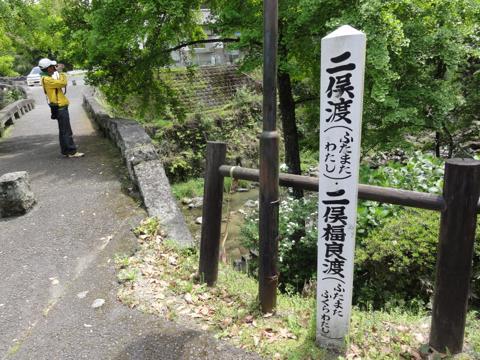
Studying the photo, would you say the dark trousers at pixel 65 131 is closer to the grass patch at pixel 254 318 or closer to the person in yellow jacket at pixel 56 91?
the person in yellow jacket at pixel 56 91

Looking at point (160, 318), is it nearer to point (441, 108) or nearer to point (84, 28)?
point (441, 108)

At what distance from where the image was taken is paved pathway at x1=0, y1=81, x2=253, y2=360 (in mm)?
2941

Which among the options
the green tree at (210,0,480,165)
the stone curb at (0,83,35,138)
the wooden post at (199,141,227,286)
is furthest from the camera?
the stone curb at (0,83,35,138)

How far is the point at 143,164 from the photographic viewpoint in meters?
6.15

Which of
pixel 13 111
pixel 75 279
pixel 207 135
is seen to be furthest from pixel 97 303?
pixel 13 111

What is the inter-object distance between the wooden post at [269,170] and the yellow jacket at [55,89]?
5.93m

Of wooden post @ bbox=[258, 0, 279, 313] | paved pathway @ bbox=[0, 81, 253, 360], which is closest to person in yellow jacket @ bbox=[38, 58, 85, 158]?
paved pathway @ bbox=[0, 81, 253, 360]

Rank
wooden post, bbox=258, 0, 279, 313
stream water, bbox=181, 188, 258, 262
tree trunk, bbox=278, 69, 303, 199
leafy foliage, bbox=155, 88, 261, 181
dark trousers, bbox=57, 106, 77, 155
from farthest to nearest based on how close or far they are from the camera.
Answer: leafy foliage, bbox=155, 88, 261, 181 < stream water, bbox=181, 188, 258, 262 < tree trunk, bbox=278, 69, 303, 199 < dark trousers, bbox=57, 106, 77, 155 < wooden post, bbox=258, 0, 279, 313

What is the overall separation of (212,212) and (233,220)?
753 cm

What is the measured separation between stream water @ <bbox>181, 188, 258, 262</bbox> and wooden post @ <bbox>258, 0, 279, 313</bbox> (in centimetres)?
370

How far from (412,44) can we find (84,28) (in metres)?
6.43

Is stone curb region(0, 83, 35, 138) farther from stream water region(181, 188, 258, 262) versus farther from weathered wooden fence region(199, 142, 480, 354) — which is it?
weathered wooden fence region(199, 142, 480, 354)

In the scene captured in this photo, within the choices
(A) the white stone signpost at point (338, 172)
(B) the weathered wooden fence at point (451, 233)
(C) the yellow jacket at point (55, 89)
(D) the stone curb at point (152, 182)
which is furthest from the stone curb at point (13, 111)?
(B) the weathered wooden fence at point (451, 233)

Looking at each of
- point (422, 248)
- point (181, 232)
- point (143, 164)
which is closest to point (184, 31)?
point (143, 164)
